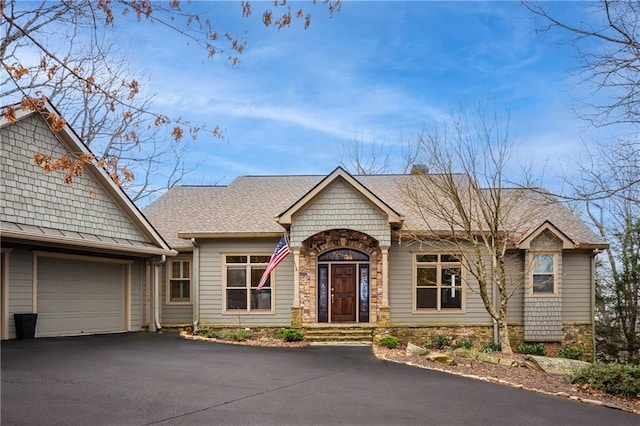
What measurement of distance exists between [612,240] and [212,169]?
73.8 feet

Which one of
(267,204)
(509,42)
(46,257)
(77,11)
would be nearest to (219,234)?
(267,204)

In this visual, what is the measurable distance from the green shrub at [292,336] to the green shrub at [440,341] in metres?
4.30

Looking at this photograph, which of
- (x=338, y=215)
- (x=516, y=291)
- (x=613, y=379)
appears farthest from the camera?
(x=516, y=291)

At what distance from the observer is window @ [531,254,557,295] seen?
18.7m

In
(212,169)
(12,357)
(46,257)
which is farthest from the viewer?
(212,169)

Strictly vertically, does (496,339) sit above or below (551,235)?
below

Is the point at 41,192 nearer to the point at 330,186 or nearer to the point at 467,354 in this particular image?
the point at 330,186

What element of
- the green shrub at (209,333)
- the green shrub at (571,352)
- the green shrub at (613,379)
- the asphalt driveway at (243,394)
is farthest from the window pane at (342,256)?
the green shrub at (613,379)

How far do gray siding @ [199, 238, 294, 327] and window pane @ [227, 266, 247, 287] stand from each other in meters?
0.30

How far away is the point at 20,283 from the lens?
14289 mm

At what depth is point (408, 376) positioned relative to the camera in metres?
11.4

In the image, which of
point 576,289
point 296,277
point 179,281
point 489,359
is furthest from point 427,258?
point 179,281

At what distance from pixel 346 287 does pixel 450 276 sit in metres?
3.44

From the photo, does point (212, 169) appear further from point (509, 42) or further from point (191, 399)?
point (191, 399)
